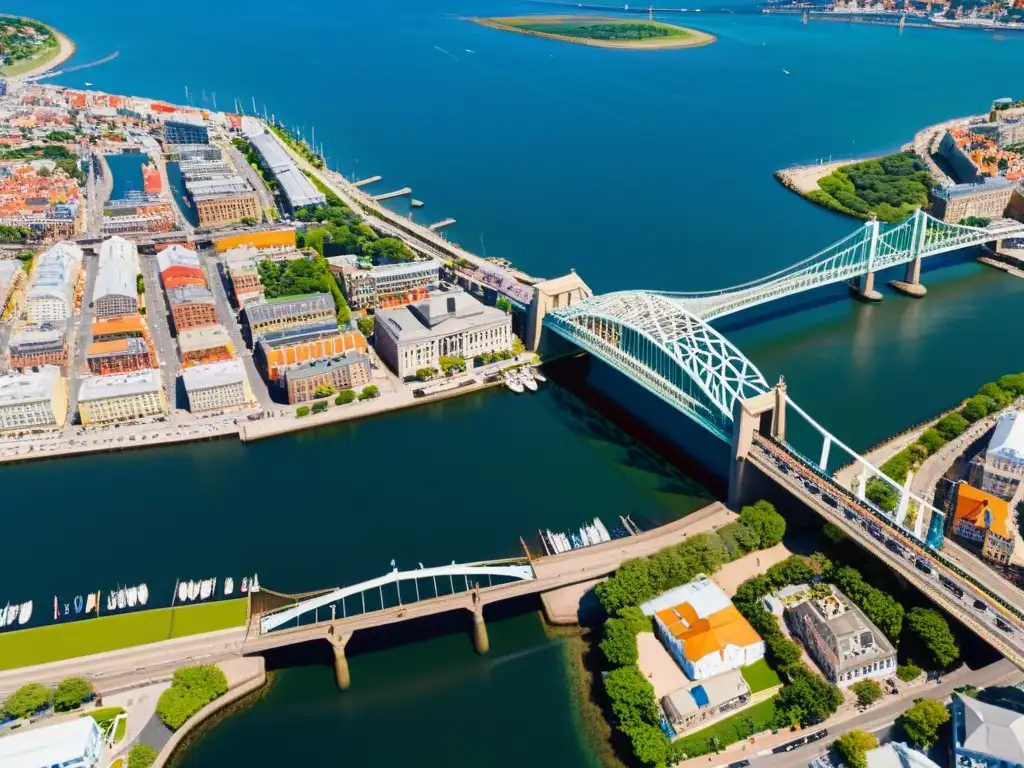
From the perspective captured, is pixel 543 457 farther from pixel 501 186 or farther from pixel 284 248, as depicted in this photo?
pixel 501 186

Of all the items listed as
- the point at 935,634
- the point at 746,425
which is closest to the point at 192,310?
the point at 746,425

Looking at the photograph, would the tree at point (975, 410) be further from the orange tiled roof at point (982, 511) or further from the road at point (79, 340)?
the road at point (79, 340)

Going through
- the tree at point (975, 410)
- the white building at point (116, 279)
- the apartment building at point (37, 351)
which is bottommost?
the apartment building at point (37, 351)

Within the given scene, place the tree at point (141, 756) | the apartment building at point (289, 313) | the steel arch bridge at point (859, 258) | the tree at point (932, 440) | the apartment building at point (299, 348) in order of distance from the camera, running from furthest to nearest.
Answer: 1. the apartment building at point (289, 313)
2. the steel arch bridge at point (859, 258)
3. the apartment building at point (299, 348)
4. the tree at point (932, 440)
5. the tree at point (141, 756)

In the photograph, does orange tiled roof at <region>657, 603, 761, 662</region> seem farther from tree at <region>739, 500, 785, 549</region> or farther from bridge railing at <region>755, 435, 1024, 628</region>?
bridge railing at <region>755, 435, 1024, 628</region>

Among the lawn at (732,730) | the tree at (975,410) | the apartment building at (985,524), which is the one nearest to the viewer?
the lawn at (732,730)

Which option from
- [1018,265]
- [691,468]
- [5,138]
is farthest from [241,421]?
[5,138]

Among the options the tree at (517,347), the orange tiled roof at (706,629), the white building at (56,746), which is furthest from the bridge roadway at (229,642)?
the tree at (517,347)
